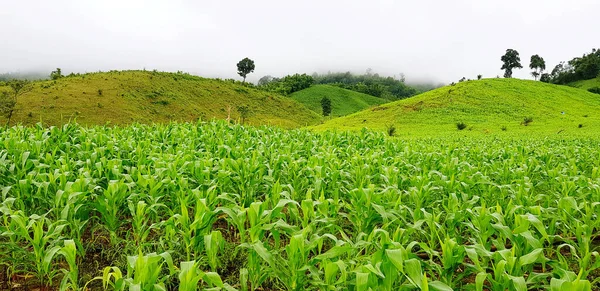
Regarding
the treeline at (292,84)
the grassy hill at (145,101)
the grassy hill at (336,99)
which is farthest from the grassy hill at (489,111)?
the treeline at (292,84)

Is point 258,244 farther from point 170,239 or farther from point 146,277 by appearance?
point 170,239

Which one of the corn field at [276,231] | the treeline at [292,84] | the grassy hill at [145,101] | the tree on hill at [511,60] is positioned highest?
the tree on hill at [511,60]

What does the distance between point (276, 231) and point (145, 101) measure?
65417 millimetres

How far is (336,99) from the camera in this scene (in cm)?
10606

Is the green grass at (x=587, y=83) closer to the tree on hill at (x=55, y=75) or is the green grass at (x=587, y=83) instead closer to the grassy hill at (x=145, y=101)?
the grassy hill at (x=145, y=101)

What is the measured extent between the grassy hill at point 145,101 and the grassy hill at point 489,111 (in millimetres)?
16241

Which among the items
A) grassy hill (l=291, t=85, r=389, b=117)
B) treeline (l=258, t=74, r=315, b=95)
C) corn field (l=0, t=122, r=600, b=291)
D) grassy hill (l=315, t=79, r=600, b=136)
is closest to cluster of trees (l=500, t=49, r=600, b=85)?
grassy hill (l=315, t=79, r=600, b=136)

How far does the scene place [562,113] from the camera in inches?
1789

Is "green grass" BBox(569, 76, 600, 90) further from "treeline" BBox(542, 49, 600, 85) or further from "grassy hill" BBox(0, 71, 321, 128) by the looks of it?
"grassy hill" BBox(0, 71, 321, 128)

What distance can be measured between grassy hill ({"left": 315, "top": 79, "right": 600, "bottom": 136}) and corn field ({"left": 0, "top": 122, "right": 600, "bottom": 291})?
30.6 meters

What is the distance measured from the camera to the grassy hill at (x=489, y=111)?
37750mm

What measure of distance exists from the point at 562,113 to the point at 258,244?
55.1 metres

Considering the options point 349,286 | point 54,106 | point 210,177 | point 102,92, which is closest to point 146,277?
point 349,286

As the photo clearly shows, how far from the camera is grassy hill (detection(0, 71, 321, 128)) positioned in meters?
50.4
